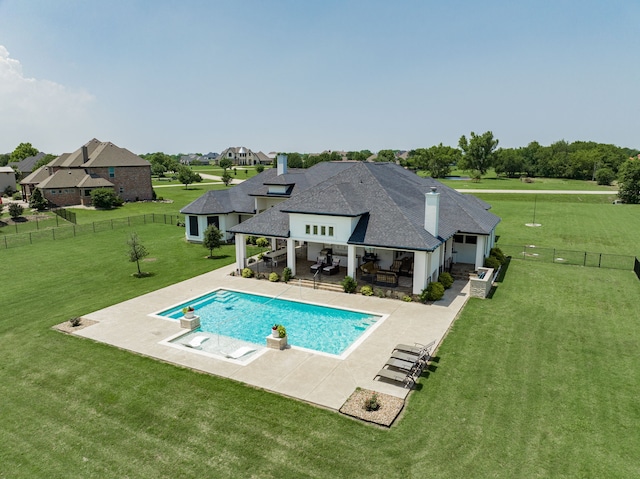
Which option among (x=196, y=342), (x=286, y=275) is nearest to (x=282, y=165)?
(x=286, y=275)

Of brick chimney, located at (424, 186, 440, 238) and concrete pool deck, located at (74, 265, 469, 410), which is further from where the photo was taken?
brick chimney, located at (424, 186, 440, 238)

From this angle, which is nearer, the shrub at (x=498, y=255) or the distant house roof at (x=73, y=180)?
the shrub at (x=498, y=255)

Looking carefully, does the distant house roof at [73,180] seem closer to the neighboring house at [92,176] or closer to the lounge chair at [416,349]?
the neighboring house at [92,176]

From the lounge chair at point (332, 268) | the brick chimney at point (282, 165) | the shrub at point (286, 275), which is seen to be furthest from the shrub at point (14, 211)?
the lounge chair at point (332, 268)

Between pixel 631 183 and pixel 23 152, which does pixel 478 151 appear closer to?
pixel 631 183

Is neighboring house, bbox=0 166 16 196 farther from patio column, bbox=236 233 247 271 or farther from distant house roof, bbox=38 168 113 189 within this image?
patio column, bbox=236 233 247 271

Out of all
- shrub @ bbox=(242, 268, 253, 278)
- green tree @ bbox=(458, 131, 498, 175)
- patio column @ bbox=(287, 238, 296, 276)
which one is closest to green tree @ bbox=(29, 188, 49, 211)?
shrub @ bbox=(242, 268, 253, 278)

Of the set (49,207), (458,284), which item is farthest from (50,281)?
(49,207)
